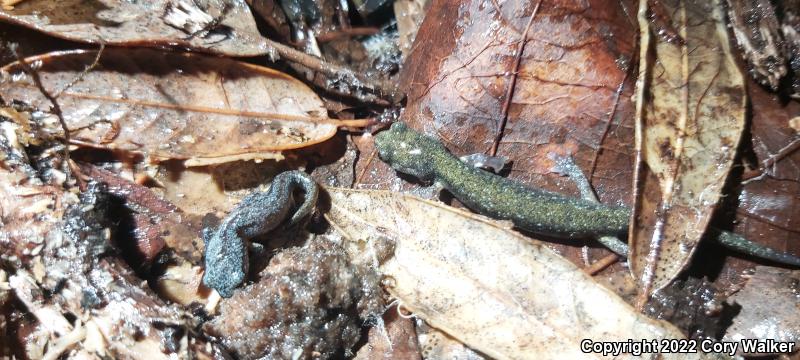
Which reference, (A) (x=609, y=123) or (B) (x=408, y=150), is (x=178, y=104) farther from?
(A) (x=609, y=123)

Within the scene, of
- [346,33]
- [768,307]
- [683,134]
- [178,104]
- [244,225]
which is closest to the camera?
[683,134]

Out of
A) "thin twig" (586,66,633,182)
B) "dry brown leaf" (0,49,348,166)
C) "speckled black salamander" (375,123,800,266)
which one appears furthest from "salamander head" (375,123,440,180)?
"thin twig" (586,66,633,182)

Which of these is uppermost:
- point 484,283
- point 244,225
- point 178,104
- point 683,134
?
point 683,134

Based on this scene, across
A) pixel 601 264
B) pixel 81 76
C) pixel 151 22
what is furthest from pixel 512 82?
pixel 81 76

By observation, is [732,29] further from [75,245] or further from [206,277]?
[75,245]

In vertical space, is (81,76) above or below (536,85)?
below

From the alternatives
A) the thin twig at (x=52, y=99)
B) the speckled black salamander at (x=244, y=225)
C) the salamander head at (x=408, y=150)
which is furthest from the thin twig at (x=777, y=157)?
the thin twig at (x=52, y=99)

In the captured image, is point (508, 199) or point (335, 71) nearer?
point (508, 199)
